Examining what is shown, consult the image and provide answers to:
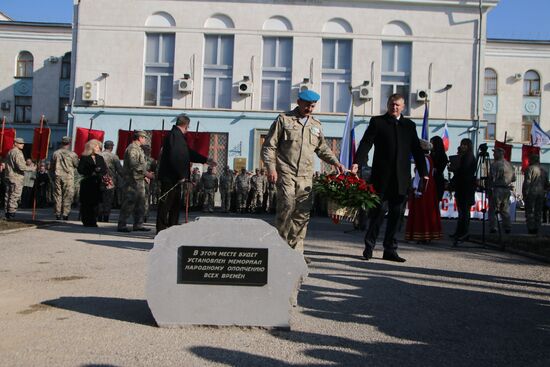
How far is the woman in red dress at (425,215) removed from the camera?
11.1m

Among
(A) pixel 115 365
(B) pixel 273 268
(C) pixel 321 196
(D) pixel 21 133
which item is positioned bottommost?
(A) pixel 115 365

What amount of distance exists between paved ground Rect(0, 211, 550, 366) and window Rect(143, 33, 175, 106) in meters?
23.2

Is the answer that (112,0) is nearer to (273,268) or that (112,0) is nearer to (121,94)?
(121,94)

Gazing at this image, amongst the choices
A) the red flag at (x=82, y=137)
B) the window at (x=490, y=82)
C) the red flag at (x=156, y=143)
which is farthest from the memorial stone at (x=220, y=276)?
the window at (x=490, y=82)

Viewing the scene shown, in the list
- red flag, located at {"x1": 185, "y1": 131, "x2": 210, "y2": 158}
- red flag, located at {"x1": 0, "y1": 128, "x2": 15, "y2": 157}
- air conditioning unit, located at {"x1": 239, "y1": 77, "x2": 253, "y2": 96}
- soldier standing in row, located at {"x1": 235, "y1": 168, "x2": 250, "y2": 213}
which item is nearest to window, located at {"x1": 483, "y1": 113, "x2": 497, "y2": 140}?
air conditioning unit, located at {"x1": 239, "y1": 77, "x2": 253, "y2": 96}

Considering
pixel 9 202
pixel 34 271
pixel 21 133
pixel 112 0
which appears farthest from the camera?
pixel 21 133

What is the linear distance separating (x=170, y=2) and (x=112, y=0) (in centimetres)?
308

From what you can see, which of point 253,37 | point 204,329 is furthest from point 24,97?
point 204,329

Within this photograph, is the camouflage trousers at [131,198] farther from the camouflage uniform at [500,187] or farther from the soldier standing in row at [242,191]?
the soldier standing in row at [242,191]

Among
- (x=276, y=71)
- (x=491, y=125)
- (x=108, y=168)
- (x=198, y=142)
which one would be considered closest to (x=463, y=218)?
(x=108, y=168)

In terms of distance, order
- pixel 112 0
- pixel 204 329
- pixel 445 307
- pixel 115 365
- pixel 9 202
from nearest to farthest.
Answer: pixel 115 365 < pixel 204 329 < pixel 445 307 < pixel 9 202 < pixel 112 0

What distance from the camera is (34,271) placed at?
260 inches

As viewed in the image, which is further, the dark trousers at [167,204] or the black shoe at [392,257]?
the dark trousers at [167,204]

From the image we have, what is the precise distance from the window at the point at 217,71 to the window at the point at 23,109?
2160 cm
